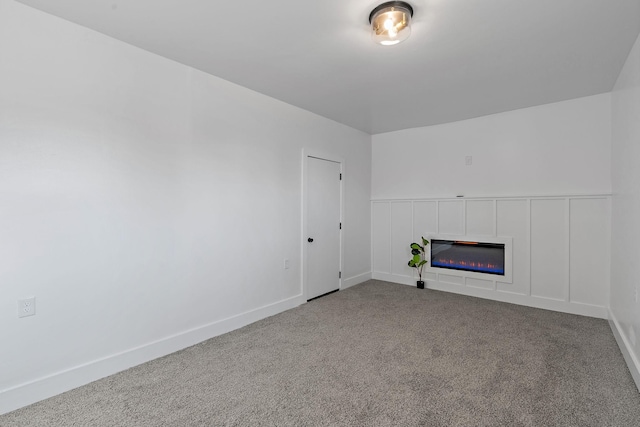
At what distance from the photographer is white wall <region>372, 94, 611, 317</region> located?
3.54 m

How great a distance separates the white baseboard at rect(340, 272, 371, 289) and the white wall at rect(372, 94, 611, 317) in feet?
1.18

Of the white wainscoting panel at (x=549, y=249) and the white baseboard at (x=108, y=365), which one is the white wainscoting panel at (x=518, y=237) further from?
the white baseboard at (x=108, y=365)

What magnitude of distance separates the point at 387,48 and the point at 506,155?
A: 2.63 m

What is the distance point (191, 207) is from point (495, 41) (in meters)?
2.90

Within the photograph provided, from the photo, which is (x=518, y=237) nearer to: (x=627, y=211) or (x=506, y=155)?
(x=506, y=155)

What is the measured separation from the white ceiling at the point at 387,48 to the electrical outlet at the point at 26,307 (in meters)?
1.92

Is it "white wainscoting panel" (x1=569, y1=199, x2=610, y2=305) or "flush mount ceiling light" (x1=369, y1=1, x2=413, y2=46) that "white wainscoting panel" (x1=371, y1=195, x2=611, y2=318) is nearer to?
"white wainscoting panel" (x1=569, y1=199, x2=610, y2=305)

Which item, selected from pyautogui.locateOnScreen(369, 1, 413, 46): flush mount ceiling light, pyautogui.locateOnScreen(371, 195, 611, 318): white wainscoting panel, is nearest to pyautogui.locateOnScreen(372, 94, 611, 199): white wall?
pyautogui.locateOnScreen(371, 195, 611, 318): white wainscoting panel

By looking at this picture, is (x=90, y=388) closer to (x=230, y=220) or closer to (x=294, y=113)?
(x=230, y=220)

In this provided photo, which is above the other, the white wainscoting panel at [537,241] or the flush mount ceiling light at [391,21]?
the flush mount ceiling light at [391,21]

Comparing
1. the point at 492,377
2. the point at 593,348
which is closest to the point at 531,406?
the point at 492,377

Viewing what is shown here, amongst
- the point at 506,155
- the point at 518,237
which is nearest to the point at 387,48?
the point at 506,155

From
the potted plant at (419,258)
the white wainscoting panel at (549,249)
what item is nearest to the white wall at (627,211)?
the white wainscoting panel at (549,249)

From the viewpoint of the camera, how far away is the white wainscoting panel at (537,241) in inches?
138
